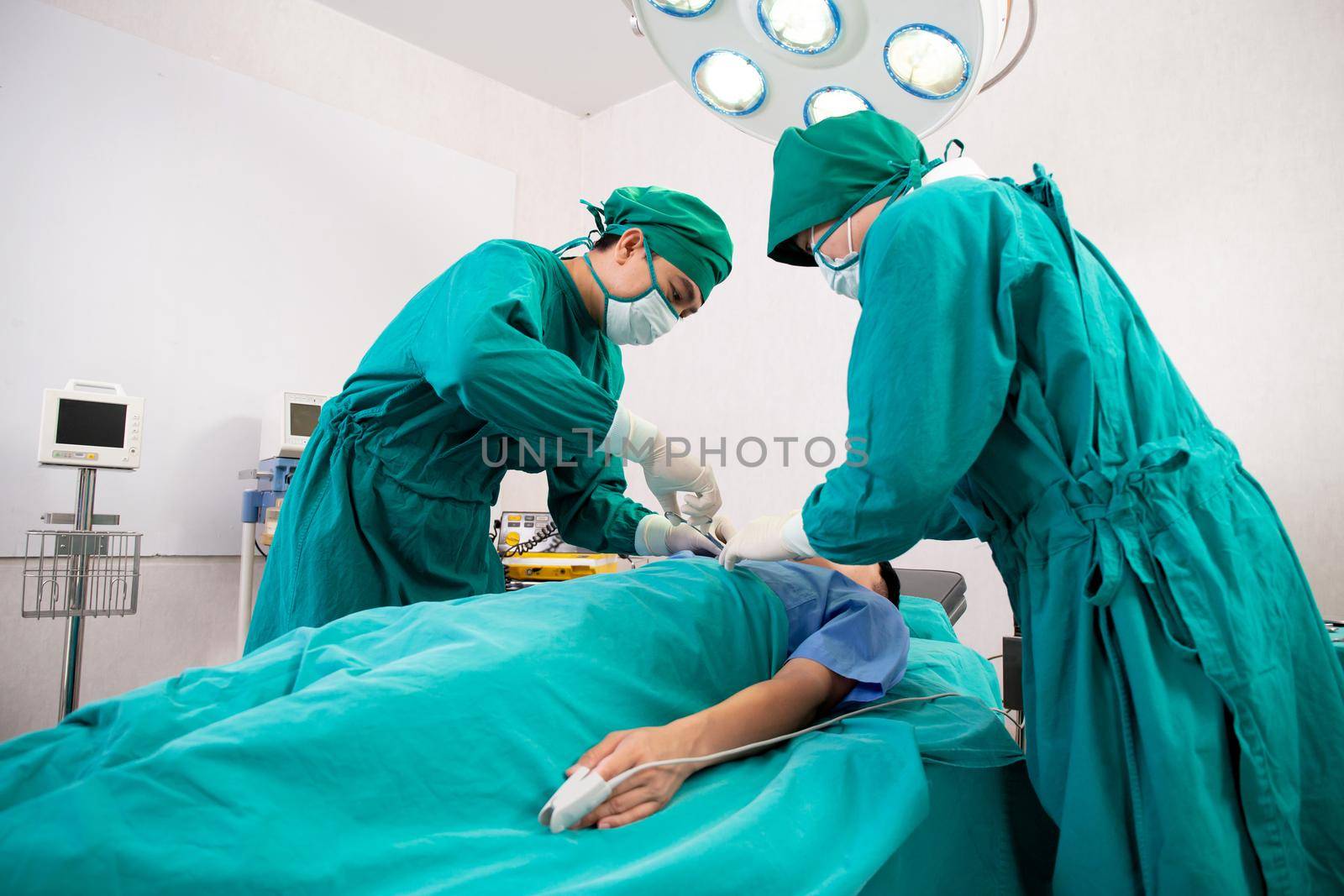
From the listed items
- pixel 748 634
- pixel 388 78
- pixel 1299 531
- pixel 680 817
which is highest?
pixel 388 78

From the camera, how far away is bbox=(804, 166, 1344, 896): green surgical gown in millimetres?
850

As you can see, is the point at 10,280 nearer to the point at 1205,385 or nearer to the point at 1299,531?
the point at 1205,385

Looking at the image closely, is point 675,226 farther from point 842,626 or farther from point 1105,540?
point 1105,540

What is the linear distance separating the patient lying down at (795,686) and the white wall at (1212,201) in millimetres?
1128

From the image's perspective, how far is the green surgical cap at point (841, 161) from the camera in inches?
48.2

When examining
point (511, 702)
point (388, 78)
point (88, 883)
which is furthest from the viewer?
point (388, 78)

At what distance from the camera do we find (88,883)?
0.60 metres

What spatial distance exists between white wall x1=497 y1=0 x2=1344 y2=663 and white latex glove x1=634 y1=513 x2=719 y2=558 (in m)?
1.24

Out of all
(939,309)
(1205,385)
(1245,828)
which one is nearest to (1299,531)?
(1205,385)

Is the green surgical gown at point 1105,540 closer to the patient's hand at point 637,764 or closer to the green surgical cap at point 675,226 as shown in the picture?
the patient's hand at point 637,764

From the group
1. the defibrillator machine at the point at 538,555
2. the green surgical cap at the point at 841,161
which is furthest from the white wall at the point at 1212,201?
the green surgical cap at the point at 841,161

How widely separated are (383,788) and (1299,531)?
2.24 metres

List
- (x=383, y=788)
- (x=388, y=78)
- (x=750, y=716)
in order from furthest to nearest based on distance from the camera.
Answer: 1. (x=388, y=78)
2. (x=750, y=716)
3. (x=383, y=788)

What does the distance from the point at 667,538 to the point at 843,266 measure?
0.78m
